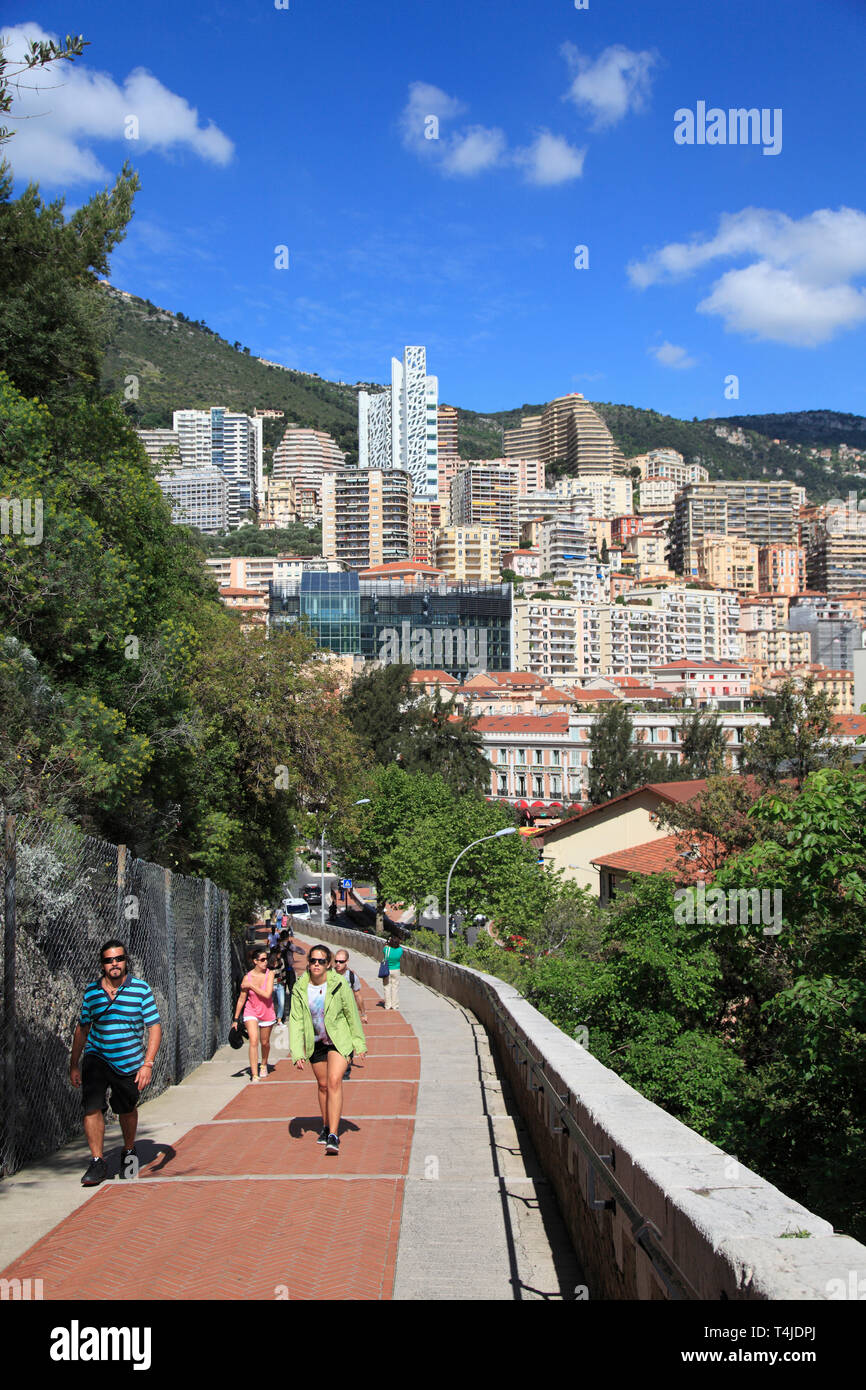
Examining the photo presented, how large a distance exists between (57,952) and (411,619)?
481ft

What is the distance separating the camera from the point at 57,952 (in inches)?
311

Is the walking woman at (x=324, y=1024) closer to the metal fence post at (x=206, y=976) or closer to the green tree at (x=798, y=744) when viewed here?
the metal fence post at (x=206, y=976)

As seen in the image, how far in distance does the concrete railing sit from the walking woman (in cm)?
163

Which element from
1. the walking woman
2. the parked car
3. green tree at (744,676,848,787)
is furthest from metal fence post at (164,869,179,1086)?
the parked car

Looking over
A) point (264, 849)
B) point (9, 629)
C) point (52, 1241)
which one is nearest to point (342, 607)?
point (264, 849)

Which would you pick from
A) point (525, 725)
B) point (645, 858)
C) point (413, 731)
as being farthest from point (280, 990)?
point (525, 725)

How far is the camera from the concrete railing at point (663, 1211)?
9.23 ft

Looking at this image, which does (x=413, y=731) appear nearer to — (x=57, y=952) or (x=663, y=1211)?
(x=57, y=952)

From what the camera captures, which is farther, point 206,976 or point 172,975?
point 206,976

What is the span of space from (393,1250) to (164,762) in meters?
14.3

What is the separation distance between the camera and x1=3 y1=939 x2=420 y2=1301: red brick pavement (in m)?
4.64

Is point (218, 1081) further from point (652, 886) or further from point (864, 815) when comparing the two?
point (652, 886)

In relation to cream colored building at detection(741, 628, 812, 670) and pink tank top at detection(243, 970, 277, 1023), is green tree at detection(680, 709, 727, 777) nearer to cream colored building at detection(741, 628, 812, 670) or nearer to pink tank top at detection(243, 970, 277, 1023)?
pink tank top at detection(243, 970, 277, 1023)

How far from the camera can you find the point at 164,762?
61.4ft
